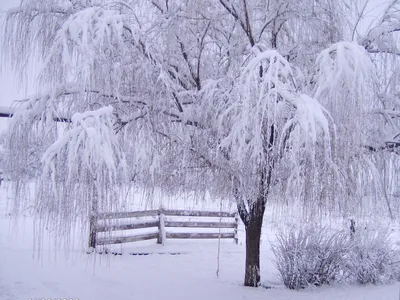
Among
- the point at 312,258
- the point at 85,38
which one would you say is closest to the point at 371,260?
the point at 312,258

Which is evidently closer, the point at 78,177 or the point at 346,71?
the point at 78,177

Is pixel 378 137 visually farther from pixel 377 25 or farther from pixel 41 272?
pixel 41 272

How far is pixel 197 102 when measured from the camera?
16.0 ft

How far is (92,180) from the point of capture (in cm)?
324

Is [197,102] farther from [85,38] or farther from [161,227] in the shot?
[161,227]

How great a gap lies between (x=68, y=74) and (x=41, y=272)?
3.61 metres

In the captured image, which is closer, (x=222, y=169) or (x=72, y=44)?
(x=72, y=44)

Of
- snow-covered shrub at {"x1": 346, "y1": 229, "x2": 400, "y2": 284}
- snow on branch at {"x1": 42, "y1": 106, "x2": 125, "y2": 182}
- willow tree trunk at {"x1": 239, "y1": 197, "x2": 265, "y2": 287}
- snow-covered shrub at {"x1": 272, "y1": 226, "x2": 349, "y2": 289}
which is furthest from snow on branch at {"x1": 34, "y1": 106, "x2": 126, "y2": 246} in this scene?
snow-covered shrub at {"x1": 346, "y1": 229, "x2": 400, "y2": 284}

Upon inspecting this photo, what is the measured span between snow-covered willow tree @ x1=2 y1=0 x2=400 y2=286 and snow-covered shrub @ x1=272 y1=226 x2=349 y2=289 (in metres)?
0.64

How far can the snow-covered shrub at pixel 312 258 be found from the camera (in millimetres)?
6031

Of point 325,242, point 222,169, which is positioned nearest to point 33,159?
point 222,169

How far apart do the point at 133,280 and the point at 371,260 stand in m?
4.31

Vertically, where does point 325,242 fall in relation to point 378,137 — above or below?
below

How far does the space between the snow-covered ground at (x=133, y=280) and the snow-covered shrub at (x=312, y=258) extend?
20cm
